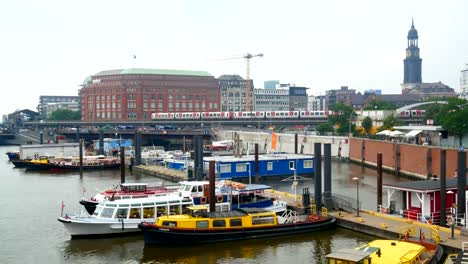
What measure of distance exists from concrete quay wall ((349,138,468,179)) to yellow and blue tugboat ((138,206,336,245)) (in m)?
28.2

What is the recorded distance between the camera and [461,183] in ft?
123

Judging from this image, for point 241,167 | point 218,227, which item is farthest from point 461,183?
→ point 241,167

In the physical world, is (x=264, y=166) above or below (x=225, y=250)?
above

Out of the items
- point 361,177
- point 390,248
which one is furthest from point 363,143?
point 390,248

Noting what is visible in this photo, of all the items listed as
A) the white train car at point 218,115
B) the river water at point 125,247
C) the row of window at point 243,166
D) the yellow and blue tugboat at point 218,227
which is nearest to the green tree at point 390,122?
the row of window at point 243,166

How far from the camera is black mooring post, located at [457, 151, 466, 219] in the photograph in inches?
1460

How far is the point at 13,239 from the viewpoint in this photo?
4206 centimetres

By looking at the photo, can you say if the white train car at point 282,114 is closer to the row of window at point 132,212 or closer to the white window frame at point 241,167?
the white window frame at point 241,167

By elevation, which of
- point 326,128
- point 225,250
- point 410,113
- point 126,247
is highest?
point 410,113

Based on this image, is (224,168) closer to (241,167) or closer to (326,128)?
(241,167)

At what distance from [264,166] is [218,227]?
119ft

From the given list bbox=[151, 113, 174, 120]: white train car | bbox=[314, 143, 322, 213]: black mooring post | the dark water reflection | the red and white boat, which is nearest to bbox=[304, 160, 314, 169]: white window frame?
the red and white boat

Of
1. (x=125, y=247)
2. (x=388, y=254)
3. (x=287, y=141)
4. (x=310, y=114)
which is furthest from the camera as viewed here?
(x=310, y=114)

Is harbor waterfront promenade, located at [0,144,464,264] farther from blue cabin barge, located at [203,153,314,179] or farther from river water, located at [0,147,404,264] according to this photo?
blue cabin barge, located at [203,153,314,179]
